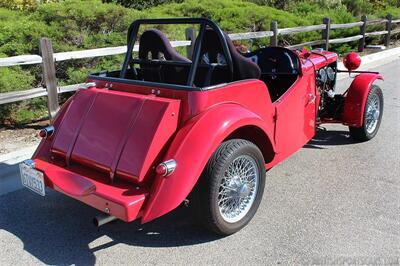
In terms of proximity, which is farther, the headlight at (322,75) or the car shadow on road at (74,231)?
the headlight at (322,75)

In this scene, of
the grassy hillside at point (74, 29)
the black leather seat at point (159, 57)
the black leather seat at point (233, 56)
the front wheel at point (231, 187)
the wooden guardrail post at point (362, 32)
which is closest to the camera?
the front wheel at point (231, 187)

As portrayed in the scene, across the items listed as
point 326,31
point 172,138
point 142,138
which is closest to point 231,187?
point 172,138

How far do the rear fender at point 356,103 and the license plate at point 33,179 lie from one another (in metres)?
3.50

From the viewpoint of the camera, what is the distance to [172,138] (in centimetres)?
333

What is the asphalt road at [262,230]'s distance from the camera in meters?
3.28

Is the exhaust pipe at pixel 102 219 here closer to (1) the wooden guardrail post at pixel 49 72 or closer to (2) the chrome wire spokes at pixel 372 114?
(1) the wooden guardrail post at pixel 49 72

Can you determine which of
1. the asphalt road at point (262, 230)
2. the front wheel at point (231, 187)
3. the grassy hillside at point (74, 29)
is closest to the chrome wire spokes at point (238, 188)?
the front wheel at point (231, 187)

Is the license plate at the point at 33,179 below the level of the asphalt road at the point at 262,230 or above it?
above

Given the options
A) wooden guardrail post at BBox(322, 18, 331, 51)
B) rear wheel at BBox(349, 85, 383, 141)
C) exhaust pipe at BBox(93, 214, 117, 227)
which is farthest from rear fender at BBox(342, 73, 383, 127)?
wooden guardrail post at BBox(322, 18, 331, 51)

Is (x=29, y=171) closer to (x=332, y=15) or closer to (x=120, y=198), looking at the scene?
(x=120, y=198)


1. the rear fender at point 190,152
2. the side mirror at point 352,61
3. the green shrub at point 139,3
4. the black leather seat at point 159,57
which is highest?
the green shrub at point 139,3

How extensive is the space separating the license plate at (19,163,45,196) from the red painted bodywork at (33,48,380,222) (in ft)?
0.18

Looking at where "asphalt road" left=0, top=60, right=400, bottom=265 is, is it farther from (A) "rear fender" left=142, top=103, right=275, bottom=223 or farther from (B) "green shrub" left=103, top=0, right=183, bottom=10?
(B) "green shrub" left=103, top=0, right=183, bottom=10

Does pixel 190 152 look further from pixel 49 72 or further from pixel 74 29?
pixel 74 29
